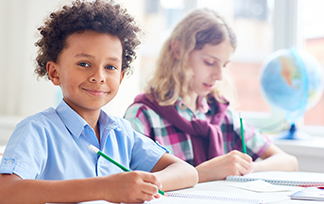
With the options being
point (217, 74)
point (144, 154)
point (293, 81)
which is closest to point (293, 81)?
point (293, 81)

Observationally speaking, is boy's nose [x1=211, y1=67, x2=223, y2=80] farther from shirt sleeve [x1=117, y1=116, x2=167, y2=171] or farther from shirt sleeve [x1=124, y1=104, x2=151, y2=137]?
shirt sleeve [x1=117, y1=116, x2=167, y2=171]

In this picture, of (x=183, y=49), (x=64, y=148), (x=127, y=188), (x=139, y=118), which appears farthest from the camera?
(x=183, y=49)

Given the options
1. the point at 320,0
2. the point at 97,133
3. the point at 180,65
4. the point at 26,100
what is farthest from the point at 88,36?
the point at 26,100

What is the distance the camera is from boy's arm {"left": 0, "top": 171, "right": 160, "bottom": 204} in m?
0.60

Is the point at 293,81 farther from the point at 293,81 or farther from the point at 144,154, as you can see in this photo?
the point at 144,154

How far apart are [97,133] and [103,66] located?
16cm

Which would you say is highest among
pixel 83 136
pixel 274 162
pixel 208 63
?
pixel 208 63

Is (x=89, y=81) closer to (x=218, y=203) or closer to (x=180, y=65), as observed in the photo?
(x=218, y=203)

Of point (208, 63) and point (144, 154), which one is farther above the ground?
point (208, 63)

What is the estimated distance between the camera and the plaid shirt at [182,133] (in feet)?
4.10

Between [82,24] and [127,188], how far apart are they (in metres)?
0.39

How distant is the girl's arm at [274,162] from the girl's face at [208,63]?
0.34 m

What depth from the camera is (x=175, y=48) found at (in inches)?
55.6

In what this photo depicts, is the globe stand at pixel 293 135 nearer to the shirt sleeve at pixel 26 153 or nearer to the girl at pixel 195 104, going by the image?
the girl at pixel 195 104
